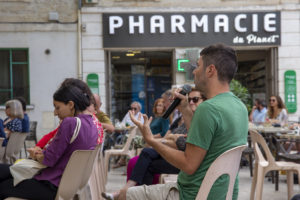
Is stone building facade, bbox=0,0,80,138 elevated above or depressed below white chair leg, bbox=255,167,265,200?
above

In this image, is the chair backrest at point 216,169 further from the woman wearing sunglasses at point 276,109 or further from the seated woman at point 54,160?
the woman wearing sunglasses at point 276,109

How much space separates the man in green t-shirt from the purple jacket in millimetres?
948

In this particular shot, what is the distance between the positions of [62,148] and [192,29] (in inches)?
395

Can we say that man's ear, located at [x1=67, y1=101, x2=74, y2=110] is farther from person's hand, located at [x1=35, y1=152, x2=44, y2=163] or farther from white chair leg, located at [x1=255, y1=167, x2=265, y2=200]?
white chair leg, located at [x1=255, y1=167, x2=265, y2=200]

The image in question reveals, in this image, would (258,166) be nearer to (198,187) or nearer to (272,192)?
(272,192)

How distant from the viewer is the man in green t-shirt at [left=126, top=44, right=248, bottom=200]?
2148 mm

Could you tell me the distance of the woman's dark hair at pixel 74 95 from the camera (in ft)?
11.0

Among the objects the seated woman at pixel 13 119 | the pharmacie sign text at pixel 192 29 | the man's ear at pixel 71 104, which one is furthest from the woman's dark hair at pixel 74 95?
the pharmacie sign text at pixel 192 29

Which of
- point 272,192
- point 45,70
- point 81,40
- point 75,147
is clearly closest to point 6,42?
point 45,70

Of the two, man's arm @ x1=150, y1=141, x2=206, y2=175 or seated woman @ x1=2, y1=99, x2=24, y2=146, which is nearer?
man's arm @ x1=150, y1=141, x2=206, y2=175

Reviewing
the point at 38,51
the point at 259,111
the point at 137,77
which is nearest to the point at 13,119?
the point at 38,51

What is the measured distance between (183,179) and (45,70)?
422 inches

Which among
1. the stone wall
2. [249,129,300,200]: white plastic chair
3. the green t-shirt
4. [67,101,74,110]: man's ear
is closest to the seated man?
[249,129,300,200]: white plastic chair

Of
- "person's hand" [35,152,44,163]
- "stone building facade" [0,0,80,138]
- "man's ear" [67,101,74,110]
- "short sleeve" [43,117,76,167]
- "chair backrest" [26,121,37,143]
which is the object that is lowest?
"chair backrest" [26,121,37,143]
